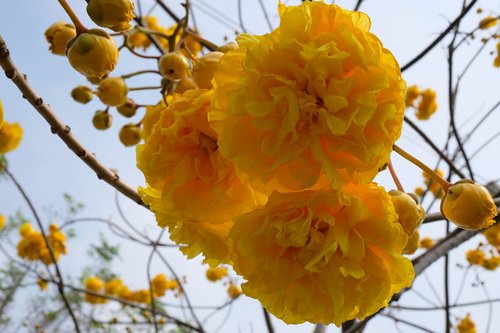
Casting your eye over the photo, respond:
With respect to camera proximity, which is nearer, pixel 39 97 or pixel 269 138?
pixel 269 138

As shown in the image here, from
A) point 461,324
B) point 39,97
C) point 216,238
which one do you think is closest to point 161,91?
point 39,97

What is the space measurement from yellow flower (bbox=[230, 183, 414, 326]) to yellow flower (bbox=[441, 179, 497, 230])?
0.16 meters

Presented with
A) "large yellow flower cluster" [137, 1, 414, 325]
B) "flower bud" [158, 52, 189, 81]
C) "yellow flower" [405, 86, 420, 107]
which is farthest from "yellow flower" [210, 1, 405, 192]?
"yellow flower" [405, 86, 420, 107]

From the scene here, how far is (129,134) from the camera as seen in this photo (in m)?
1.22

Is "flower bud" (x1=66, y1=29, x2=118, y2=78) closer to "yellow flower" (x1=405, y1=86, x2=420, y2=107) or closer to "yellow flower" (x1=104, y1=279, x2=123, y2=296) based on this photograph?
"yellow flower" (x1=405, y1=86, x2=420, y2=107)

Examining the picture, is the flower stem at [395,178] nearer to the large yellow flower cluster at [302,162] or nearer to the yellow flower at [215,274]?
the large yellow flower cluster at [302,162]

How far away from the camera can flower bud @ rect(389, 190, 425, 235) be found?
2.14 ft

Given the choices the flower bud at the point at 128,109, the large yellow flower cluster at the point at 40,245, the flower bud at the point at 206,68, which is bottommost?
the flower bud at the point at 206,68

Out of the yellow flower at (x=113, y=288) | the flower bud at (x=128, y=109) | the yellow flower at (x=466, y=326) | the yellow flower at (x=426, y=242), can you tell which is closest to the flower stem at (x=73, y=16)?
the flower bud at (x=128, y=109)

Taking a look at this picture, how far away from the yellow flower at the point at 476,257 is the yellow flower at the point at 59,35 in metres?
3.14

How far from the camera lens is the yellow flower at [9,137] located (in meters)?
1.26

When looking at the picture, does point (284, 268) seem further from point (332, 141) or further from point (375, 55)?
point (375, 55)

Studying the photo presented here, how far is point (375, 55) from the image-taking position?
Answer: 533 millimetres

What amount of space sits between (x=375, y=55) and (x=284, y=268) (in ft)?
0.93
